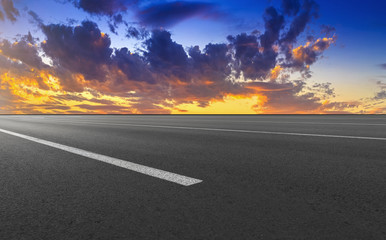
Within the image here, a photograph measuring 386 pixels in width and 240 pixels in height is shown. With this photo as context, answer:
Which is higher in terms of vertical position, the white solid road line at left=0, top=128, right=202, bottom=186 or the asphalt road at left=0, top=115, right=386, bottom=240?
the white solid road line at left=0, top=128, right=202, bottom=186

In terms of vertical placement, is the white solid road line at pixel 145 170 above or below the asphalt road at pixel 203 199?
above

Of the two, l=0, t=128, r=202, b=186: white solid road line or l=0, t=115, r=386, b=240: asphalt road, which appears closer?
l=0, t=115, r=386, b=240: asphalt road

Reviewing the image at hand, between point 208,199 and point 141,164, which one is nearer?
point 208,199

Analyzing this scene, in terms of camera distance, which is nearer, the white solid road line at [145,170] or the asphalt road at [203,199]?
Answer: the asphalt road at [203,199]

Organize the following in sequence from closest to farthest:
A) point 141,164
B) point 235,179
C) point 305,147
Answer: point 235,179, point 141,164, point 305,147

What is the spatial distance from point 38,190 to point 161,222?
66.9 inches

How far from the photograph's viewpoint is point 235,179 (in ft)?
11.3

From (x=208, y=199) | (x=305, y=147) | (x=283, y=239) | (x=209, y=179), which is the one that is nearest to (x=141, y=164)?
(x=209, y=179)

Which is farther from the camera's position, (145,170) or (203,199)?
(145,170)

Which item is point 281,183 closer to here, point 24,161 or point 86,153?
point 86,153

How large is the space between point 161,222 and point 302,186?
1.64 m

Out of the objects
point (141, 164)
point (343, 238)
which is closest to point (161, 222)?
point (343, 238)

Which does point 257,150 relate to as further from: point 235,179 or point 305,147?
point 235,179

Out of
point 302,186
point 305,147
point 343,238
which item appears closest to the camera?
point 343,238
